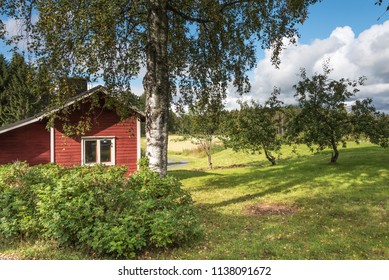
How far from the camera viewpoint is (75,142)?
1905 cm

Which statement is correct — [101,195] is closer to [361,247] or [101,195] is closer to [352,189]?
[361,247]

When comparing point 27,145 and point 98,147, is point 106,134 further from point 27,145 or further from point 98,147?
point 27,145

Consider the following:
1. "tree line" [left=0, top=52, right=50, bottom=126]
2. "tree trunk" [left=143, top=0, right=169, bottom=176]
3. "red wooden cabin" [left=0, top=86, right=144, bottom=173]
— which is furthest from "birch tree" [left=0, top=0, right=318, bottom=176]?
"tree line" [left=0, top=52, right=50, bottom=126]

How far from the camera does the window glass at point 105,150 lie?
19594 millimetres

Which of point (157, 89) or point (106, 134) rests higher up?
point (157, 89)

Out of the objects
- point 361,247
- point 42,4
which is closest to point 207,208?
point 361,247

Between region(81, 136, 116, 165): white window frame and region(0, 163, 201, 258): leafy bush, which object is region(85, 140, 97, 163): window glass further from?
region(0, 163, 201, 258): leafy bush

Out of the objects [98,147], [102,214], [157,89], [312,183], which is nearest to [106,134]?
[98,147]

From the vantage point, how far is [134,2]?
1018 cm

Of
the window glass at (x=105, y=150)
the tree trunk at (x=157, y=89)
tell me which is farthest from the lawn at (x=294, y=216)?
the window glass at (x=105, y=150)

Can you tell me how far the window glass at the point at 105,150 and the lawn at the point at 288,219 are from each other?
5.25m

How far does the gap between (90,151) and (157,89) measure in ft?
35.4

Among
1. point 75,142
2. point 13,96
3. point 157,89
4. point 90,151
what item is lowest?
point 90,151

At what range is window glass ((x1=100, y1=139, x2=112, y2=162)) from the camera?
1959 centimetres
